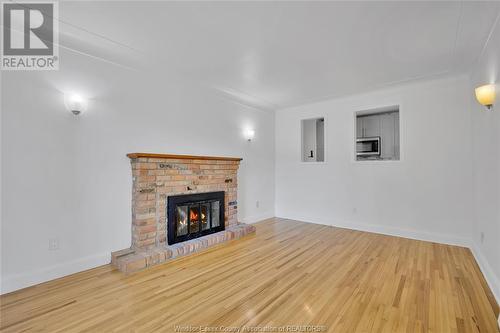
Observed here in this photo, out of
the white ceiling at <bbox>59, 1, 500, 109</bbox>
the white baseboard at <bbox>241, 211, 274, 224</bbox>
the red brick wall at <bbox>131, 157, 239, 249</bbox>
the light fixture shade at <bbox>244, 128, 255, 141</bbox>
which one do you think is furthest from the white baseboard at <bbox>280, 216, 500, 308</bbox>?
the red brick wall at <bbox>131, 157, 239, 249</bbox>

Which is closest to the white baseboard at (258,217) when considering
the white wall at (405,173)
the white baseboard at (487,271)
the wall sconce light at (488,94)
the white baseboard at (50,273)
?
the white wall at (405,173)

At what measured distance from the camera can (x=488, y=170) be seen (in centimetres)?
262

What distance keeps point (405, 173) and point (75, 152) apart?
491 cm

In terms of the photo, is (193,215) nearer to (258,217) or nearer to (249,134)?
(258,217)

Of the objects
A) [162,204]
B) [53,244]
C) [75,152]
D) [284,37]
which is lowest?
[53,244]

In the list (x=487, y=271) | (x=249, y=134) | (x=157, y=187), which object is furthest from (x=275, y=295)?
(x=249, y=134)

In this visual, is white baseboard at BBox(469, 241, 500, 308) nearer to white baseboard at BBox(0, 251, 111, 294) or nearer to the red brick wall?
the red brick wall

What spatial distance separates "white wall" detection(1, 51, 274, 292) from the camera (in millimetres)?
2414

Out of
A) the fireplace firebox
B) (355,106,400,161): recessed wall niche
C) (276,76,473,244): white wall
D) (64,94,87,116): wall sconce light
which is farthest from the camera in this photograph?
(355,106,400,161): recessed wall niche

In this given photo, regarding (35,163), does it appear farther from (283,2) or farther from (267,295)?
(283,2)

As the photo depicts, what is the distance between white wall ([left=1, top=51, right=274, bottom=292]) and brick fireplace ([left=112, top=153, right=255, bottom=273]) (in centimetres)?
20

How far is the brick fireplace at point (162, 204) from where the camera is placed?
309 centimetres

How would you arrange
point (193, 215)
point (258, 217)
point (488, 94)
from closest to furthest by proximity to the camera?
1. point (488, 94)
2. point (193, 215)
3. point (258, 217)

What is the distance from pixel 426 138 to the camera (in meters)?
3.96
